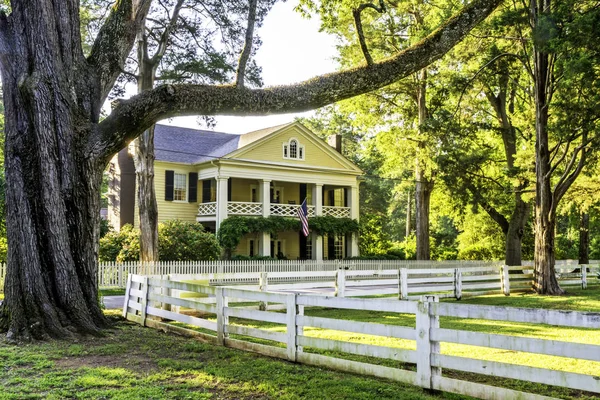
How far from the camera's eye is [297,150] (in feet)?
115

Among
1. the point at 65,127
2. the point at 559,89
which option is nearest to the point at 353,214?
the point at 559,89

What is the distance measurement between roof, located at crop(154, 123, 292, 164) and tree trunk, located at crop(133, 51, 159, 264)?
476 inches

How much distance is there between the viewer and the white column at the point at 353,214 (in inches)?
1426

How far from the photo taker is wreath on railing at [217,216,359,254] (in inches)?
1177

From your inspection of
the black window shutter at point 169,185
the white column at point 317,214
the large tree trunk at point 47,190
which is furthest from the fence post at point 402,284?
the black window shutter at point 169,185

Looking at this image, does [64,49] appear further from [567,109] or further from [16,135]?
[567,109]

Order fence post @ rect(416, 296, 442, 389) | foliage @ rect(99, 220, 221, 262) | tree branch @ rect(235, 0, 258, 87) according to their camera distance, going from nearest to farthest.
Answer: fence post @ rect(416, 296, 442, 389) < tree branch @ rect(235, 0, 258, 87) < foliage @ rect(99, 220, 221, 262)

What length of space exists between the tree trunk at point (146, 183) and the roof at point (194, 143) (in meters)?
12.1

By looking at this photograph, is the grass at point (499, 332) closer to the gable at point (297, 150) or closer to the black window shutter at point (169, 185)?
the gable at point (297, 150)

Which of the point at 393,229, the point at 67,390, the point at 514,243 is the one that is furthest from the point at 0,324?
the point at 393,229

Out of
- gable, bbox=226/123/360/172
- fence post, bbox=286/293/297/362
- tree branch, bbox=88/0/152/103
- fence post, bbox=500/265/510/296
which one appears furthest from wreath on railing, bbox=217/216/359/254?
fence post, bbox=286/293/297/362

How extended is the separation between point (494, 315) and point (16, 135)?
7704mm

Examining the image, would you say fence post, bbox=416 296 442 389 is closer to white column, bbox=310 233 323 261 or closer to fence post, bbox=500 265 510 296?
fence post, bbox=500 265 510 296

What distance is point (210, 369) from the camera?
6.60m
